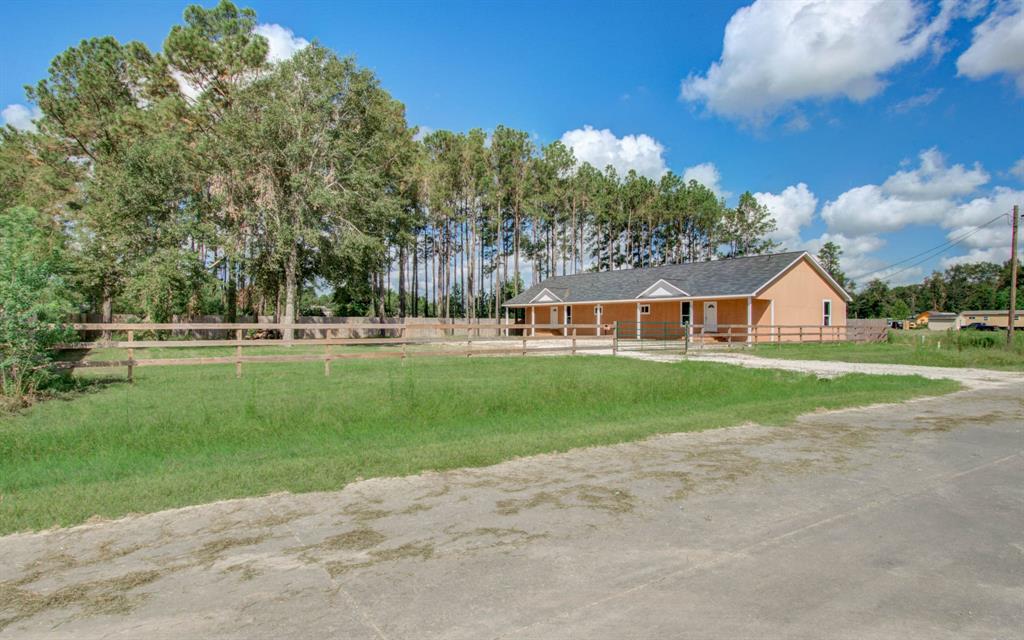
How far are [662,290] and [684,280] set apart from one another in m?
2.01

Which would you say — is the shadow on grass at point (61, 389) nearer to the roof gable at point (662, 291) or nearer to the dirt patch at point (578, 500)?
the dirt patch at point (578, 500)

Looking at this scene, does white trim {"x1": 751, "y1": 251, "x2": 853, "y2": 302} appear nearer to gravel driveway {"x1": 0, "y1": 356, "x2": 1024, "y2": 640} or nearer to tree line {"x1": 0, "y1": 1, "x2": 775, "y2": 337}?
tree line {"x1": 0, "y1": 1, "x2": 775, "y2": 337}

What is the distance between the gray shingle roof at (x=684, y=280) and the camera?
32.8 m

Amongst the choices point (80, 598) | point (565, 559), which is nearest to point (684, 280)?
point (565, 559)

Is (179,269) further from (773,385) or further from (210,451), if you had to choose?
(773,385)

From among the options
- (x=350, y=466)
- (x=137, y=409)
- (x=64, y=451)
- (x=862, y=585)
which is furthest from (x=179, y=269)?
(x=862, y=585)

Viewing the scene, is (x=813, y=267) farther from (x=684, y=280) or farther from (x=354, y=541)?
(x=354, y=541)

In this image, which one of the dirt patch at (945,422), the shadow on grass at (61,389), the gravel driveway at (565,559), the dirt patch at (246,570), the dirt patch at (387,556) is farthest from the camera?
the shadow on grass at (61,389)

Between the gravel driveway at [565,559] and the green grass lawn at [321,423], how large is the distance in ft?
1.94

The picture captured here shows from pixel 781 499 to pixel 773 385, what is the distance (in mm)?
9036

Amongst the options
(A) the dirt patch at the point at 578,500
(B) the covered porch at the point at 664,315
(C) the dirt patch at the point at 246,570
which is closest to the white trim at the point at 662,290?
(B) the covered porch at the point at 664,315

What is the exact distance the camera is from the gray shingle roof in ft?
108

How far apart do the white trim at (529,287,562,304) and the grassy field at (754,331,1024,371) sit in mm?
17842

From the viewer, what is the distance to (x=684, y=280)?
36312 millimetres
